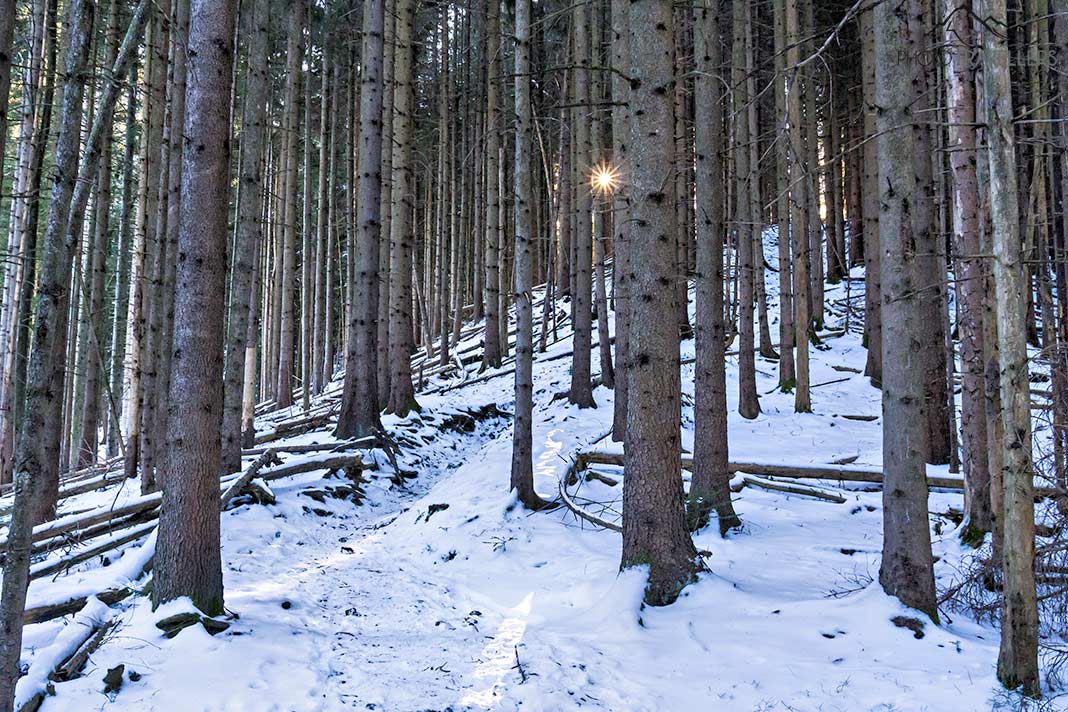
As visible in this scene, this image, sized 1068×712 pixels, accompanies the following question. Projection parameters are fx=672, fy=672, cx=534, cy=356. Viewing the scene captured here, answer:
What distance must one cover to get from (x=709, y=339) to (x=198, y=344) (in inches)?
191

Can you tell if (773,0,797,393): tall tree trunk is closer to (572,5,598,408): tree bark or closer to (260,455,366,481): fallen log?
(572,5,598,408): tree bark

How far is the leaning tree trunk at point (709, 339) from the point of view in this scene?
23.1 feet

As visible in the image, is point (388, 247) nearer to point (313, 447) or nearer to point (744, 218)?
point (313, 447)

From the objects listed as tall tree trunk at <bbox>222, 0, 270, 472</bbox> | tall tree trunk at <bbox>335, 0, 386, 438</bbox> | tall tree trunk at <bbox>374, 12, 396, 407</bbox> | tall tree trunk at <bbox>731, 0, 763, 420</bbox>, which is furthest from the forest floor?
tall tree trunk at <bbox>374, 12, 396, 407</bbox>

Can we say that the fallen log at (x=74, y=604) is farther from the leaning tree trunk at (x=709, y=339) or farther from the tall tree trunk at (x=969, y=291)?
the tall tree trunk at (x=969, y=291)

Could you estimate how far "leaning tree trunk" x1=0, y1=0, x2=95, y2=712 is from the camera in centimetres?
311

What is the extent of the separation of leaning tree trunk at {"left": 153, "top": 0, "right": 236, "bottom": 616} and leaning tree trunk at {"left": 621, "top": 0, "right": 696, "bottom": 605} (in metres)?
3.06

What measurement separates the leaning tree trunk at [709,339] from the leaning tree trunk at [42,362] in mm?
5411

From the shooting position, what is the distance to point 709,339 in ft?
23.3

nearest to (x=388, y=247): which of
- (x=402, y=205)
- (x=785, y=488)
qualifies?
(x=402, y=205)

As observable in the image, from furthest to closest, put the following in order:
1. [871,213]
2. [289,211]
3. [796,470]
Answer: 1. [289,211]
2. [871,213]
3. [796,470]

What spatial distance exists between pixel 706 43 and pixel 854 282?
16.4 metres

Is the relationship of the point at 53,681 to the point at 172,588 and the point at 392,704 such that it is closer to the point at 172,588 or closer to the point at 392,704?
the point at 172,588

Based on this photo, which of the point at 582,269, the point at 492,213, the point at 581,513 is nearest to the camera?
the point at 581,513
